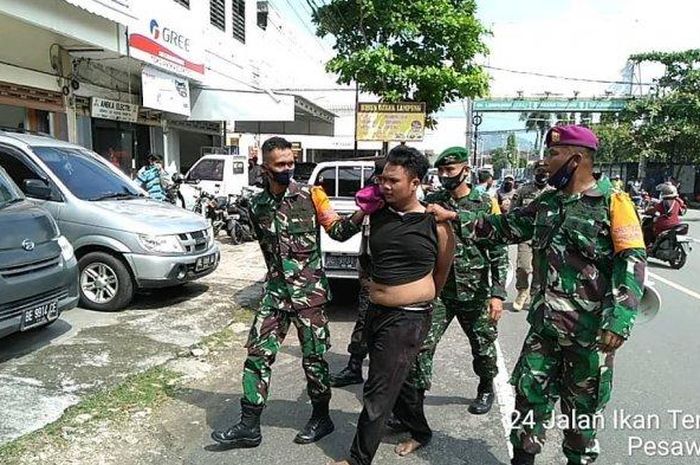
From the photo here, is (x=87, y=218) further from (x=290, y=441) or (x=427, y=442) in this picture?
(x=427, y=442)

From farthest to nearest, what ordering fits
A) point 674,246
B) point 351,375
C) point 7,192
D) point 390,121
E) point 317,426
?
point 390,121 → point 674,246 → point 7,192 → point 351,375 → point 317,426

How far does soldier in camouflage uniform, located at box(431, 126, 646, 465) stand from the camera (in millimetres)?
2609

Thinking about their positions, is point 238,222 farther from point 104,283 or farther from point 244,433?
point 244,433

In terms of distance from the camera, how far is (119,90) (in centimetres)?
1288

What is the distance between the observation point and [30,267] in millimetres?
4699

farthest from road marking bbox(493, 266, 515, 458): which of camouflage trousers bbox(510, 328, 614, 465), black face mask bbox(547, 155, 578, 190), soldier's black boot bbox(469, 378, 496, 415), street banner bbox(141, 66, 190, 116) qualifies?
street banner bbox(141, 66, 190, 116)

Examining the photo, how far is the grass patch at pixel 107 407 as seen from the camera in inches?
133

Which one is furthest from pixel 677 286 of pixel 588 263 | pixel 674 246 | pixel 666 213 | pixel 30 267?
pixel 30 267

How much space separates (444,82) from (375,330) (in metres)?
10.2

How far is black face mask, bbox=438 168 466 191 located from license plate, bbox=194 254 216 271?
376 centimetres

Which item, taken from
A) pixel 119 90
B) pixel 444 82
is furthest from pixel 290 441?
pixel 119 90

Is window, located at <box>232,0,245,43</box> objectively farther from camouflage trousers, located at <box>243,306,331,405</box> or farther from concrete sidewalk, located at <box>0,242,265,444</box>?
camouflage trousers, located at <box>243,306,331,405</box>

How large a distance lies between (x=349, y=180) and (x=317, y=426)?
5016mm

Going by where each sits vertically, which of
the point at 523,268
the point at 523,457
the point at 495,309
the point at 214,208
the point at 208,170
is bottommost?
the point at 523,457
